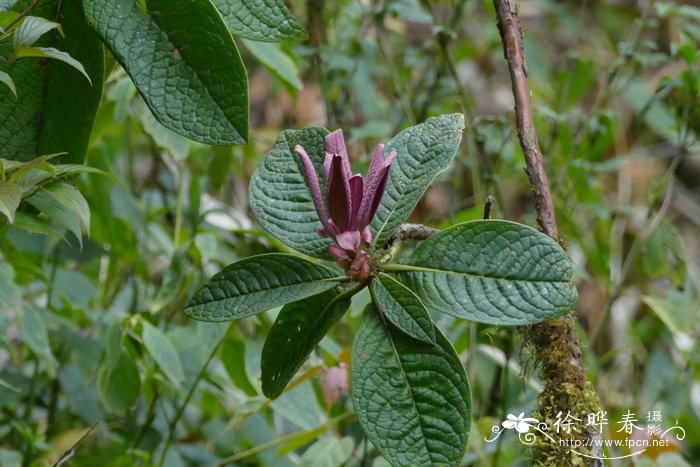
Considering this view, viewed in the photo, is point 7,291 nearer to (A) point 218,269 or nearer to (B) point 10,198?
(A) point 218,269

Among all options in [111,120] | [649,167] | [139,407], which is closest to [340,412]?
[139,407]

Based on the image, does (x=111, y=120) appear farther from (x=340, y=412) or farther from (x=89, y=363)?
(x=340, y=412)

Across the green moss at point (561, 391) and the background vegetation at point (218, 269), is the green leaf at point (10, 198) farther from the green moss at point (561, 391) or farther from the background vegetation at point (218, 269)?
the green moss at point (561, 391)

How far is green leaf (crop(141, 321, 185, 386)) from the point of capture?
1.00 m

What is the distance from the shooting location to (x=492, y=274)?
63cm

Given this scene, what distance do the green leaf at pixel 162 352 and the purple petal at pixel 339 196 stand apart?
46cm

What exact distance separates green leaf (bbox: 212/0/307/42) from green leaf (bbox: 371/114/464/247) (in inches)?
5.0

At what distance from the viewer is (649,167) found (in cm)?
329

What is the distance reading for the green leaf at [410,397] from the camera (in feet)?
1.99

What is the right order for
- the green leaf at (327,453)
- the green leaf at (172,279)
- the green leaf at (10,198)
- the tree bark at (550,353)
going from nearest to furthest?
the green leaf at (10,198), the tree bark at (550,353), the green leaf at (327,453), the green leaf at (172,279)

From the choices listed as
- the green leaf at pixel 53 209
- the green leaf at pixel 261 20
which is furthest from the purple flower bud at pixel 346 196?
the green leaf at pixel 53 209

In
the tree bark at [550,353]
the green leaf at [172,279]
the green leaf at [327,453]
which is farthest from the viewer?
the green leaf at [172,279]

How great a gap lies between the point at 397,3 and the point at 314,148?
37.1 inches

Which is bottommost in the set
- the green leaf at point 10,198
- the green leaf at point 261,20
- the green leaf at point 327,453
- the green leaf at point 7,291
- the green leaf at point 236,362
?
the green leaf at point 327,453
